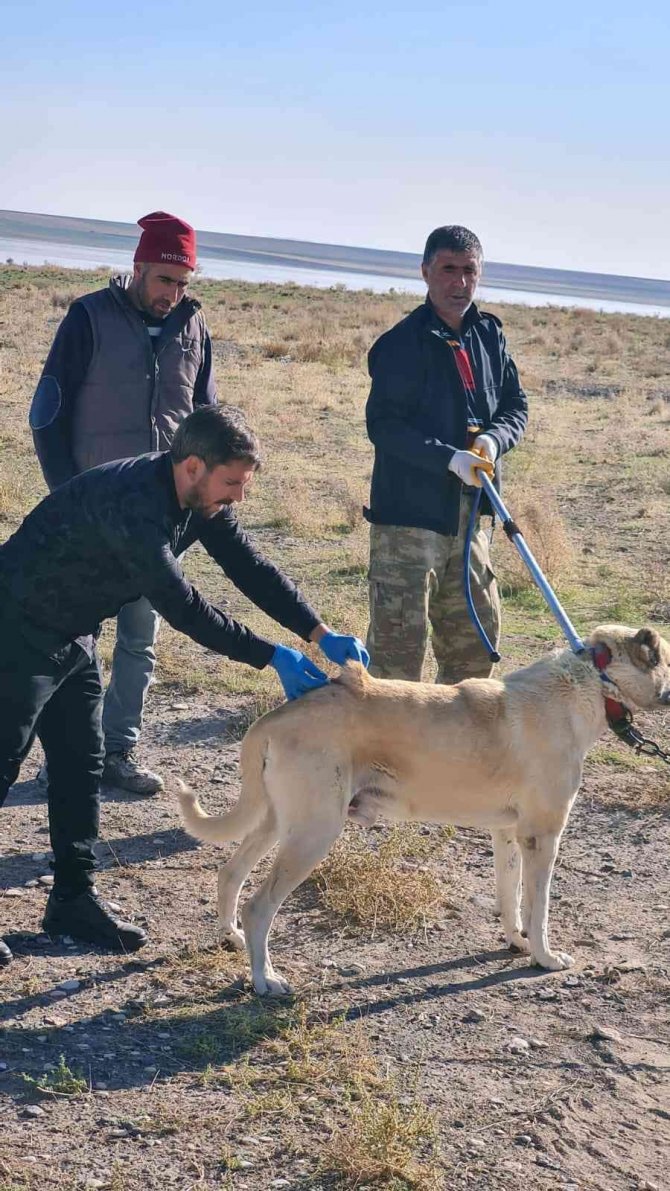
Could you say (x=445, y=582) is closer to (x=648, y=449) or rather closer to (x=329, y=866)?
(x=329, y=866)

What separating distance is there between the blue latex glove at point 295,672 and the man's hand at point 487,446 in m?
1.43

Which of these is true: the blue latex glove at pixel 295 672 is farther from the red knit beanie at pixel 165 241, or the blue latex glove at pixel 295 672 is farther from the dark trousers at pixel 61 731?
the red knit beanie at pixel 165 241

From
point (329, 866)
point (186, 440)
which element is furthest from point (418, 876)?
point (186, 440)

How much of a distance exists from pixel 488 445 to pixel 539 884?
1.87 metres

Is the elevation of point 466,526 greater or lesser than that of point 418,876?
greater

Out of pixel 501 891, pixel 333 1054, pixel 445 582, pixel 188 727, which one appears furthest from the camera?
pixel 188 727

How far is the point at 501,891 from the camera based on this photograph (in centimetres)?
503

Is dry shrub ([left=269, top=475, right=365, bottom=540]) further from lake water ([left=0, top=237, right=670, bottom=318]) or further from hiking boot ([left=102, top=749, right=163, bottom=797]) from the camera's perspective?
lake water ([left=0, top=237, right=670, bottom=318])

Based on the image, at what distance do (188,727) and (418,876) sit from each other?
2.35m

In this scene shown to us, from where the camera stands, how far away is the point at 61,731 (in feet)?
15.5

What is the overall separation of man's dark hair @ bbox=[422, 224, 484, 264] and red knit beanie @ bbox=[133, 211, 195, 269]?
3.46 ft

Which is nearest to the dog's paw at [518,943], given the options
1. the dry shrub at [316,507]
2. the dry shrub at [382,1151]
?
the dry shrub at [382,1151]

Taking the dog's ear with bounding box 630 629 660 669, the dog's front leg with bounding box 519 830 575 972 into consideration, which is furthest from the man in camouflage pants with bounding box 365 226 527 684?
the dog's front leg with bounding box 519 830 575 972

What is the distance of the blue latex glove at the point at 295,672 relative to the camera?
4.53m
